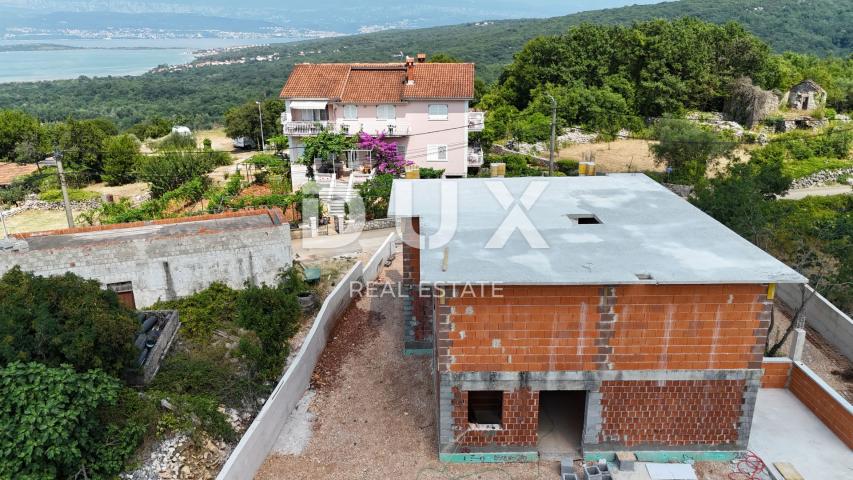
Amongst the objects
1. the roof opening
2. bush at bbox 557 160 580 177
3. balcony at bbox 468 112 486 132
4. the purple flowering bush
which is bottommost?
bush at bbox 557 160 580 177

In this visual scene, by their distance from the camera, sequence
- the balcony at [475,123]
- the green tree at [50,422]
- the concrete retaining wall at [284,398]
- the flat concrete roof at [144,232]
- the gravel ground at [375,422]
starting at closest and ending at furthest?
the green tree at [50,422] < the concrete retaining wall at [284,398] < the gravel ground at [375,422] < the flat concrete roof at [144,232] < the balcony at [475,123]

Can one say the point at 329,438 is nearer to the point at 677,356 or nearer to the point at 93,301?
the point at 93,301

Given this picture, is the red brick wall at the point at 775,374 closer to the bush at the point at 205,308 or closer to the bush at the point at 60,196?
the bush at the point at 205,308

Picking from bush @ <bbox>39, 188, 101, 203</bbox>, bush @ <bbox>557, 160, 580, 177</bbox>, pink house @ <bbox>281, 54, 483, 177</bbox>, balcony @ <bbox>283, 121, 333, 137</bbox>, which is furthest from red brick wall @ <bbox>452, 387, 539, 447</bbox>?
bush @ <bbox>39, 188, 101, 203</bbox>

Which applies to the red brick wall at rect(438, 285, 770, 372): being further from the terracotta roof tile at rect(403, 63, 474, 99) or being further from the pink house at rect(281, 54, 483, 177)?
the terracotta roof tile at rect(403, 63, 474, 99)

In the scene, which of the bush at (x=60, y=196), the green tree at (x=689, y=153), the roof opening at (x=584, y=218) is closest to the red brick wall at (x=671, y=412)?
the roof opening at (x=584, y=218)

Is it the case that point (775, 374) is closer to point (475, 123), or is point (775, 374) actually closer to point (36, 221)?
point (475, 123)
